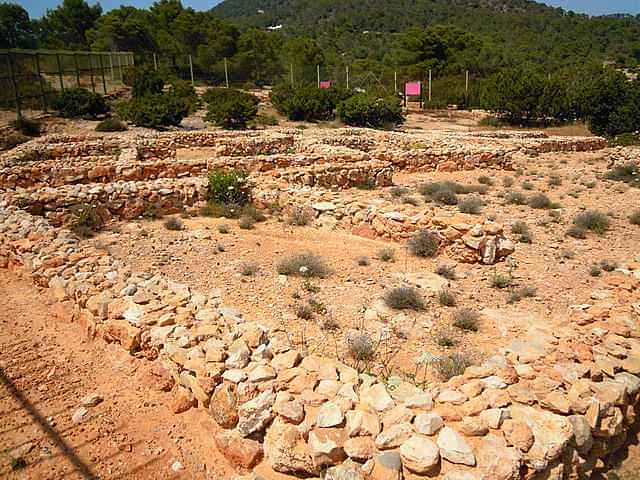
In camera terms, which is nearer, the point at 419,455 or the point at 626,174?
the point at 419,455

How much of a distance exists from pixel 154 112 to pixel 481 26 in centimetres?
7341

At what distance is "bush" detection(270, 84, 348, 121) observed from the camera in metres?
25.1

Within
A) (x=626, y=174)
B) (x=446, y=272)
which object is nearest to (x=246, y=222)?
(x=446, y=272)

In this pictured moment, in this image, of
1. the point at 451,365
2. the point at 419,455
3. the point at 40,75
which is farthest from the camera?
the point at 40,75

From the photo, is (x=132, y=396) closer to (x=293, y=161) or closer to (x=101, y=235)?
(x=101, y=235)

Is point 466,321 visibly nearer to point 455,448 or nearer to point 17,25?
point 455,448

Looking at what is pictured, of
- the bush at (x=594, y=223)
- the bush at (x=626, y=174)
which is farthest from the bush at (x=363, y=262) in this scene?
the bush at (x=626, y=174)

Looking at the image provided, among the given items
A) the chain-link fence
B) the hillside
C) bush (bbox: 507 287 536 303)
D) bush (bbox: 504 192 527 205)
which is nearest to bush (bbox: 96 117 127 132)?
the chain-link fence

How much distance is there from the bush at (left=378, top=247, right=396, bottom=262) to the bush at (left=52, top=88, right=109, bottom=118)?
20.3 meters

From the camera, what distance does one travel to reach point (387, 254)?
693 centimetres

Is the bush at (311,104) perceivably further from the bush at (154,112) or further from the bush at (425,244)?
the bush at (425,244)

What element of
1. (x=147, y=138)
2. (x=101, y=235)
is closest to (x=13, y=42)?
(x=147, y=138)

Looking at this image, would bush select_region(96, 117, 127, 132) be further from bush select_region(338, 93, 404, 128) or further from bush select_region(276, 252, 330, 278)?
bush select_region(276, 252, 330, 278)

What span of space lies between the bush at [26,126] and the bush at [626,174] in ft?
68.3
